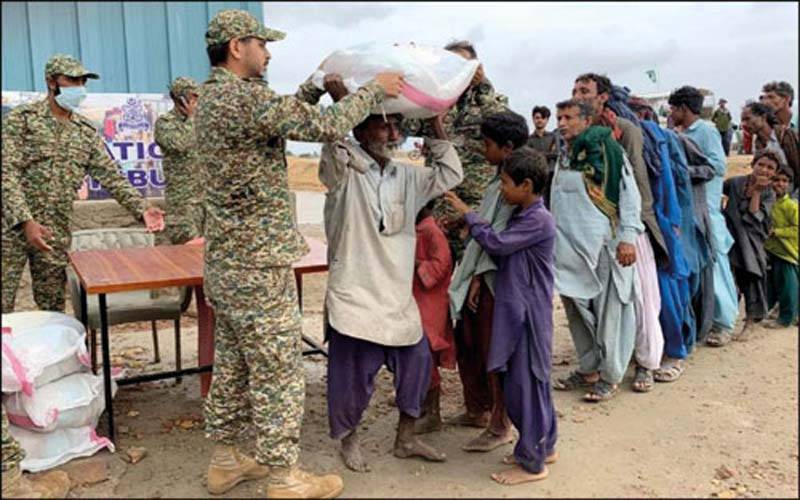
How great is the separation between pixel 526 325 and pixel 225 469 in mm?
1341

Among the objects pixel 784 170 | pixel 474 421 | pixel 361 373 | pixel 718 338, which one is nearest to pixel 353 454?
pixel 361 373

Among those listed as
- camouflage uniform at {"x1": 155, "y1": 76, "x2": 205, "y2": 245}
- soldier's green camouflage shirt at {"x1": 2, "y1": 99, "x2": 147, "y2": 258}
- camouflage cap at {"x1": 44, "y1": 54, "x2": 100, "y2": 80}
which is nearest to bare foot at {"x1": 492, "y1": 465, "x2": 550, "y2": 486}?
soldier's green camouflage shirt at {"x1": 2, "y1": 99, "x2": 147, "y2": 258}

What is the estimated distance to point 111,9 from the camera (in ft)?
20.9

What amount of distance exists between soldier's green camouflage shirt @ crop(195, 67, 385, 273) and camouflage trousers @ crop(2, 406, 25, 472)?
98 centimetres

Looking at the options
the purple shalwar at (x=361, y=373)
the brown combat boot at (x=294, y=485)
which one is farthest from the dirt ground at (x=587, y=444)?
the purple shalwar at (x=361, y=373)

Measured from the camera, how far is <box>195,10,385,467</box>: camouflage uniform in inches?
98.3

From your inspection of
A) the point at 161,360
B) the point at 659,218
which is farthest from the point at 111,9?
the point at 659,218

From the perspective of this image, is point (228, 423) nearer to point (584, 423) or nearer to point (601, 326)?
point (584, 423)

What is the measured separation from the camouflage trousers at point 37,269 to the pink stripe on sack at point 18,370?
997mm

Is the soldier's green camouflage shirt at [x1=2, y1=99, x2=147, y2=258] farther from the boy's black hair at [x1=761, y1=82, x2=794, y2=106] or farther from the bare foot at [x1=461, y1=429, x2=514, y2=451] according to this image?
the boy's black hair at [x1=761, y1=82, x2=794, y2=106]

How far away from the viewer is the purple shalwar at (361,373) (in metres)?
2.96

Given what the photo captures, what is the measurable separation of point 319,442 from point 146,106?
4387 millimetres

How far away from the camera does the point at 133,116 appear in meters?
6.58

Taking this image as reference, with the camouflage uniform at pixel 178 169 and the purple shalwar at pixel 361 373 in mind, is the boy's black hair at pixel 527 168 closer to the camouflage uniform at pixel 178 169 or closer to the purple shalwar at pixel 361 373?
the purple shalwar at pixel 361 373
